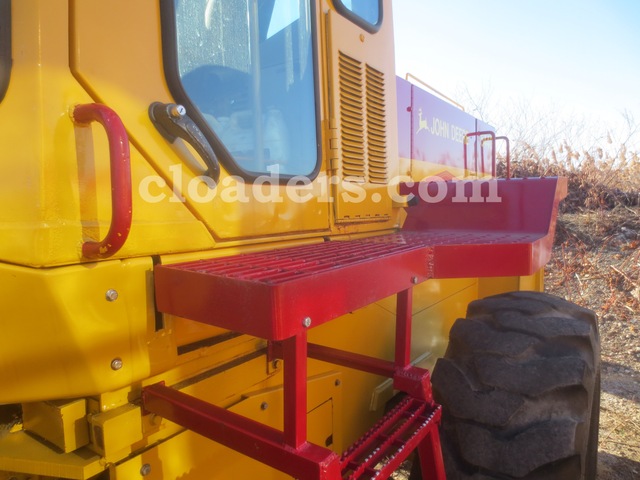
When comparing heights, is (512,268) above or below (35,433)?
above

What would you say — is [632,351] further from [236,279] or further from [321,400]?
[236,279]

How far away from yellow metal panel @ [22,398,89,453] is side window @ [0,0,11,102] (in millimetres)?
697

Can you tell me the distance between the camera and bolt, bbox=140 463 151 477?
118cm

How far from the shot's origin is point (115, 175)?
0.98 meters

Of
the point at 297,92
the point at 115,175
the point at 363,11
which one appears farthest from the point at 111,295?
the point at 363,11

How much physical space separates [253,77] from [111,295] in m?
0.78

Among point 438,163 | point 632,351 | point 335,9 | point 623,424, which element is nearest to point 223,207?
point 335,9

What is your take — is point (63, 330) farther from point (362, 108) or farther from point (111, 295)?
point (362, 108)

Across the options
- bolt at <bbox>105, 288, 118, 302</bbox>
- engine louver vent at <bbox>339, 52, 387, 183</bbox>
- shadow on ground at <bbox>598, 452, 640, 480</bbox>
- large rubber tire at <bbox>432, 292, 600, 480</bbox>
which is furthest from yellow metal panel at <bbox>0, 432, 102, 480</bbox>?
shadow on ground at <bbox>598, 452, 640, 480</bbox>

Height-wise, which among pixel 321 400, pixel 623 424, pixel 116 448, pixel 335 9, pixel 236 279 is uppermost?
pixel 335 9

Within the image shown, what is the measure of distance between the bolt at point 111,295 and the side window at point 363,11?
4.50ft

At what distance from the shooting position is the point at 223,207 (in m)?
1.36

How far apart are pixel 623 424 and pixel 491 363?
245cm

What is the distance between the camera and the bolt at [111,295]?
42.0 inches
